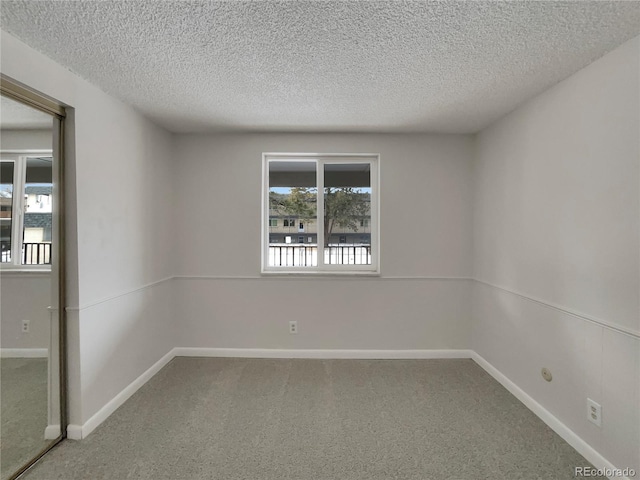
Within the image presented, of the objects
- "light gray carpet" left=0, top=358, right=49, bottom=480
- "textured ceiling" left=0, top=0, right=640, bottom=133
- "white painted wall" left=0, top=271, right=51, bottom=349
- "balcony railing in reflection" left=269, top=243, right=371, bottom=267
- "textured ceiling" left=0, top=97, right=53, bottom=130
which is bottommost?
"light gray carpet" left=0, top=358, right=49, bottom=480

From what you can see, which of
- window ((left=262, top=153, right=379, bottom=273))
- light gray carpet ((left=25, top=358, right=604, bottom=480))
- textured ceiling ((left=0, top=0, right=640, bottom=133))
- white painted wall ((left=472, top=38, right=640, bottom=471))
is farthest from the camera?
window ((left=262, top=153, right=379, bottom=273))

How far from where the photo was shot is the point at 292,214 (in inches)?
128

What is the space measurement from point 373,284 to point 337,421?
1.38 m

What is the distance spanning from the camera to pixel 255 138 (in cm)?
307

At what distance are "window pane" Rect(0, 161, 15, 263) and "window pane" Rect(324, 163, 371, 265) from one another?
7.94ft

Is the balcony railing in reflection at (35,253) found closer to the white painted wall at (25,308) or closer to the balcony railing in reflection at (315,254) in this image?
the white painted wall at (25,308)

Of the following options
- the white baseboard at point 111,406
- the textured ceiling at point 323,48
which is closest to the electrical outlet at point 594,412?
the textured ceiling at point 323,48

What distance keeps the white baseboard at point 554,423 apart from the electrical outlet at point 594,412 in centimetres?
17

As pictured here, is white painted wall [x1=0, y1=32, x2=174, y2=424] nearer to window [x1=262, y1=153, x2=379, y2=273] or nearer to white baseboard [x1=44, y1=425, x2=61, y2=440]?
white baseboard [x1=44, y1=425, x2=61, y2=440]

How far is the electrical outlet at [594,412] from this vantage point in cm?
169

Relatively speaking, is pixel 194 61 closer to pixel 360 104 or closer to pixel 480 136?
pixel 360 104

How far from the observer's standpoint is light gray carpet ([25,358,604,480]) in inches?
65.9

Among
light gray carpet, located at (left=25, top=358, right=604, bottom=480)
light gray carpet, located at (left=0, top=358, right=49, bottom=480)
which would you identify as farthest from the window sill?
light gray carpet, located at (left=0, top=358, right=49, bottom=480)

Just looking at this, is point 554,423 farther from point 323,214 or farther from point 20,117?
point 20,117
